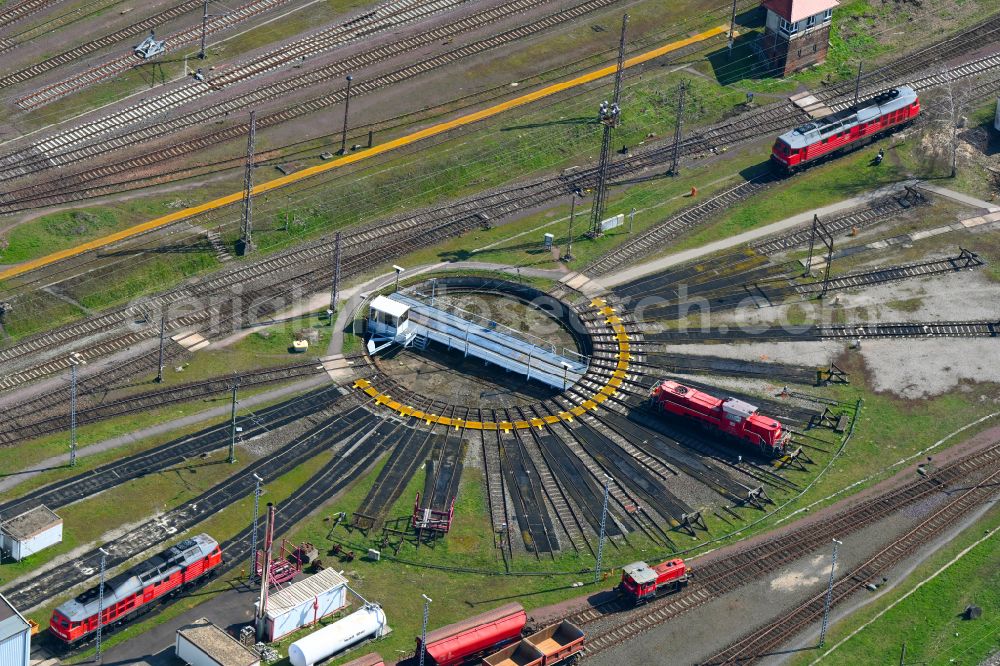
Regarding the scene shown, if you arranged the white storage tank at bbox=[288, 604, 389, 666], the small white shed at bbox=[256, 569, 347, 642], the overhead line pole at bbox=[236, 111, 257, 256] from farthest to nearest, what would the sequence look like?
1. the overhead line pole at bbox=[236, 111, 257, 256]
2. the small white shed at bbox=[256, 569, 347, 642]
3. the white storage tank at bbox=[288, 604, 389, 666]

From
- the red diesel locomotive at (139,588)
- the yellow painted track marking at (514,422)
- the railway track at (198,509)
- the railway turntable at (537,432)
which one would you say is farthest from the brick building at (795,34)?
the red diesel locomotive at (139,588)

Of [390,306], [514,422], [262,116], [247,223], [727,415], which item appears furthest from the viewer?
[262,116]

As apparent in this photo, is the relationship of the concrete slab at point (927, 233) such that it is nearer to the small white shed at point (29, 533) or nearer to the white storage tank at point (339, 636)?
the white storage tank at point (339, 636)

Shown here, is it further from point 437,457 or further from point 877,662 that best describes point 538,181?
point 877,662

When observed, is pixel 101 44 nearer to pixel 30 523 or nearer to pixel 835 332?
pixel 30 523

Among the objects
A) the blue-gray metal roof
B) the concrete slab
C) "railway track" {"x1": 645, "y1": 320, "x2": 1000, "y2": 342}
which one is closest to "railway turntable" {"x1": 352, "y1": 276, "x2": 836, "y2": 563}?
Answer: "railway track" {"x1": 645, "y1": 320, "x2": 1000, "y2": 342}

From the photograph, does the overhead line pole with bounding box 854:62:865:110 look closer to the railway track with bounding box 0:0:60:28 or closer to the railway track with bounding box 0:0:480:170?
the railway track with bounding box 0:0:480:170

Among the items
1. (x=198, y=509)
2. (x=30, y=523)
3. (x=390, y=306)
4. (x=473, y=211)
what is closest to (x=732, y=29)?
(x=473, y=211)
